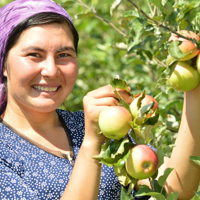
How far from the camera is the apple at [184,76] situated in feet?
3.59

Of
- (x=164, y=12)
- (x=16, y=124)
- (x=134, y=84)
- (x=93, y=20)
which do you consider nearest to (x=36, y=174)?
(x=16, y=124)

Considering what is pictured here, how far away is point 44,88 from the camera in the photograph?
1513 mm

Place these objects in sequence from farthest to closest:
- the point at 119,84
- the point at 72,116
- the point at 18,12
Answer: the point at 72,116
the point at 18,12
the point at 119,84

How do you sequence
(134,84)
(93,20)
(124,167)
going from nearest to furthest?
(124,167), (134,84), (93,20)

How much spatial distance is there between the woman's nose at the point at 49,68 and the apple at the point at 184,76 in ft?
1.63

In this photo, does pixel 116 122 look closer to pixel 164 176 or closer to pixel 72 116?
pixel 164 176

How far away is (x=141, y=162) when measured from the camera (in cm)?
103

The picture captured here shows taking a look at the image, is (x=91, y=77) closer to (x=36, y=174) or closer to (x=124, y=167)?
(x=36, y=174)

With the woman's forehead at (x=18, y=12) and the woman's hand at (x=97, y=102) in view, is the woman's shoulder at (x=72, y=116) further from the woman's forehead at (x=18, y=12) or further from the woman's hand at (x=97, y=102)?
the woman's hand at (x=97, y=102)

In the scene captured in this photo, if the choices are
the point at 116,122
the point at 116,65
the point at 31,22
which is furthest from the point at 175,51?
the point at 116,65

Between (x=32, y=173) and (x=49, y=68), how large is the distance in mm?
391

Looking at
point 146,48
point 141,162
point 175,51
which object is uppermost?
point 175,51

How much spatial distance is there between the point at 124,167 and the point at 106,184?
0.52 m

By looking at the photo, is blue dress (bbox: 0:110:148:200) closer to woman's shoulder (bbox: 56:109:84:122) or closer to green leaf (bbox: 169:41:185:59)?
woman's shoulder (bbox: 56:109:84:122)
